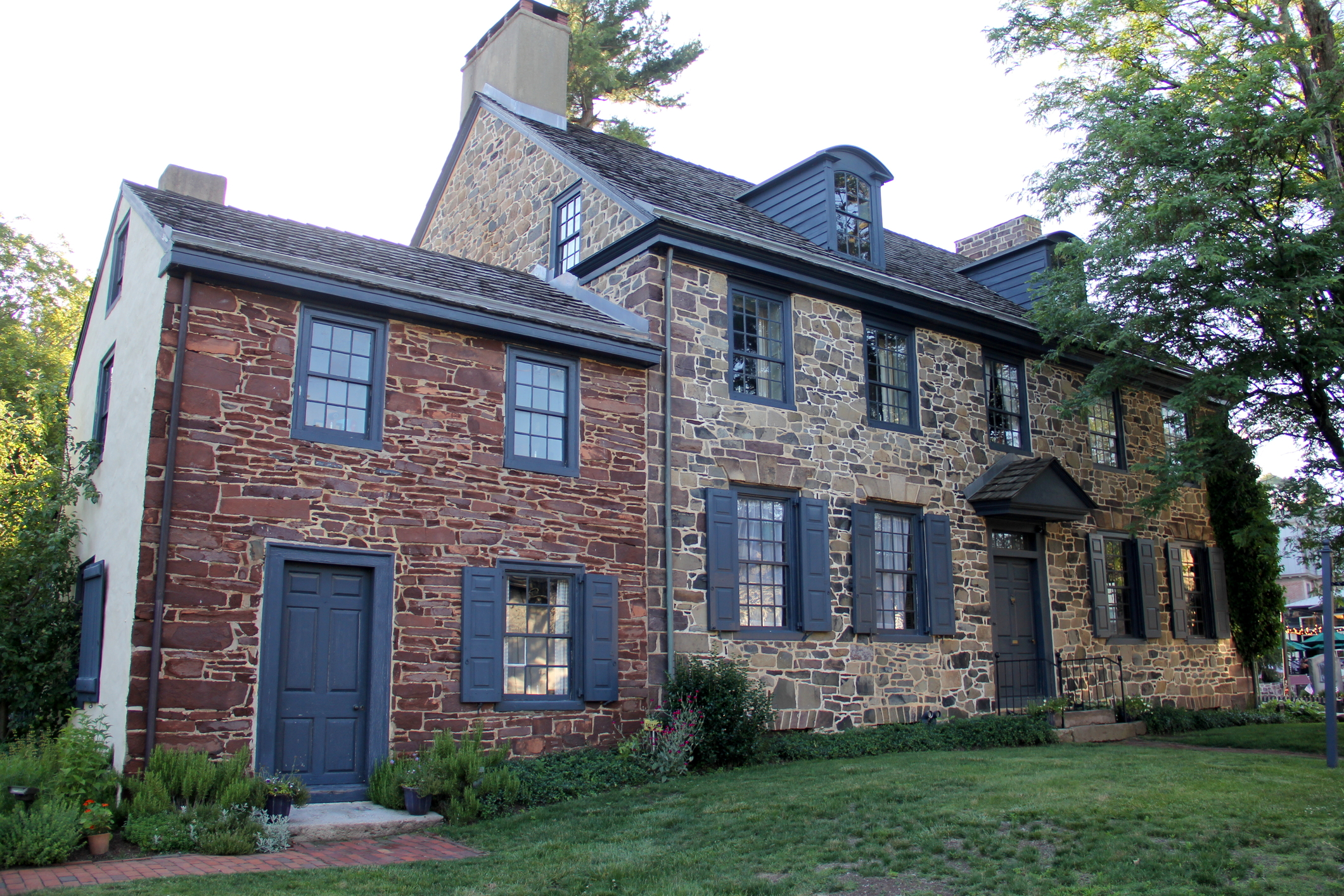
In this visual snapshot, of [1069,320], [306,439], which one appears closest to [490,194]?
[306,439]

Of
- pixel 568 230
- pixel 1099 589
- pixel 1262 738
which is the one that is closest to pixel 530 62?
pixel 568 230

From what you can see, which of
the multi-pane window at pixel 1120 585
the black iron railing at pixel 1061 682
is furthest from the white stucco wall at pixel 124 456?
the multi-pane window at pixel 1120 585

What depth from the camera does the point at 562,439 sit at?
38.3 ft

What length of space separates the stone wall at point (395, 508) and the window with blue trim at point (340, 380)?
0.12m

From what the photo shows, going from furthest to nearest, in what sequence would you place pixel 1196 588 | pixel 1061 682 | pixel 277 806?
pixel 1196 588, pixel 1061 682, pixel 277 806

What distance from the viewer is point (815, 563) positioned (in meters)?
13.0

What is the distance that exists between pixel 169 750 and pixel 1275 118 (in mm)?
14856

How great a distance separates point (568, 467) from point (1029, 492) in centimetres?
736

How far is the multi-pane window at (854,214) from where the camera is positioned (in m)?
15.2

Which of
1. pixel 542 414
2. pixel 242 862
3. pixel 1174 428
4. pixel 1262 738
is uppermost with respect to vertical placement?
pixel 1174 428

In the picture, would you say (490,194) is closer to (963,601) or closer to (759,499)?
(759,499)

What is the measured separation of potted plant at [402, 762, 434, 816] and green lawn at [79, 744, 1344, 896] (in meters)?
0.60

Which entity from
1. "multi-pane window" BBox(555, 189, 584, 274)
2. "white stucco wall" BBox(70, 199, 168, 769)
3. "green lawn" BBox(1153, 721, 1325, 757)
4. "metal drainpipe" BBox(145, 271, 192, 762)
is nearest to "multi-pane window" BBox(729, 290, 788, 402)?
"multi-pane window" BBox(555, 189, 584, 274)

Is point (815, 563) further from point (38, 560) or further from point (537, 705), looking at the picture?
point (38, 560)
